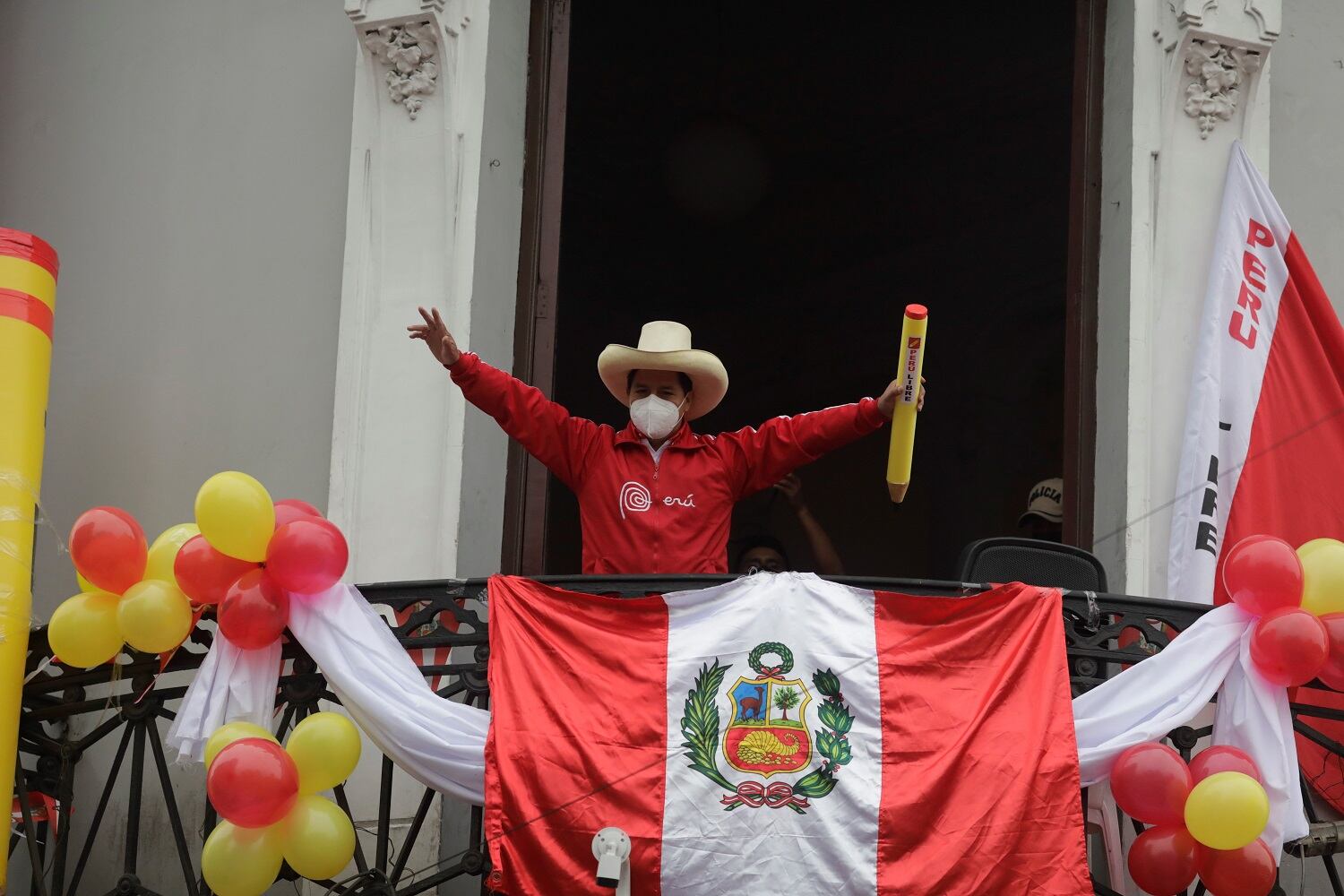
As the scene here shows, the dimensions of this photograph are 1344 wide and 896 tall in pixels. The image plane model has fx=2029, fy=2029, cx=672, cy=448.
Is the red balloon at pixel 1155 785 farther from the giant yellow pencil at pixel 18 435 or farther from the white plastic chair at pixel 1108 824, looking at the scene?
the giant yellow pencil at pixel 18 435

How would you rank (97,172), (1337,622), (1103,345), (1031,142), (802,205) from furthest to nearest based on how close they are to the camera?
1. (802,205)
2. (1031,142)
3. (97,172)
4. (1103,345)
5. (1337,622)

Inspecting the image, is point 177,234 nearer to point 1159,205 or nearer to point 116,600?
point 116,600

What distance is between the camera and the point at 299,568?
6.35 metres

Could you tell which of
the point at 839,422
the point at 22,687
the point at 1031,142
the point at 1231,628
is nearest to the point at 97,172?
the point at 22,687

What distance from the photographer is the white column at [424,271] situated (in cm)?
769

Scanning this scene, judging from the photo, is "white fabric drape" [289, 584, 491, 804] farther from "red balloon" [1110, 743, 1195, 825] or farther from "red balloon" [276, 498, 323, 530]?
"red balloon" [1110, 743, 1195, 825]

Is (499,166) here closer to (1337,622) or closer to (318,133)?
(318,133)

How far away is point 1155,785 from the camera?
238 inches

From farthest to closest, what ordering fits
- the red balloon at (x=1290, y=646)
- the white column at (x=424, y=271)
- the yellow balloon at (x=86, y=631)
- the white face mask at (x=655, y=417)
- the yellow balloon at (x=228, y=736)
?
the white column at (x=424, y=271) < the white face mask at (x=655, y=417) < the yellow balloon at (x=86, y=631) < the red balloon at (x=1290, y=646) < the yellow balloon at (x=228, y=736)

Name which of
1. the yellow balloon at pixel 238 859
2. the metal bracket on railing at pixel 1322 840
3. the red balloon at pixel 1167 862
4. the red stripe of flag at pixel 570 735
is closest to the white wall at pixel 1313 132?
the metal bracket on railing at pixel 1322 840

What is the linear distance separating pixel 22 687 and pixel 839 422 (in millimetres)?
2948

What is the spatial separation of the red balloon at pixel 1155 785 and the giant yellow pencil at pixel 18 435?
11.7 feet

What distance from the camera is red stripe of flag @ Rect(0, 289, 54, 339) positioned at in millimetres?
6957

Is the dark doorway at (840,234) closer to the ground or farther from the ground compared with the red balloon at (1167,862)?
farther from the ground
